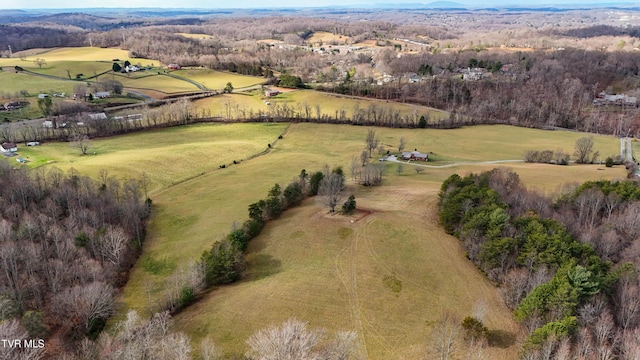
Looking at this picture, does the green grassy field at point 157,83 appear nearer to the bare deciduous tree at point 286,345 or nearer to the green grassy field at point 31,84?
the green grassy field at point 31,84

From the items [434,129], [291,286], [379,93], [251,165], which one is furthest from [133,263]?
[379,93]

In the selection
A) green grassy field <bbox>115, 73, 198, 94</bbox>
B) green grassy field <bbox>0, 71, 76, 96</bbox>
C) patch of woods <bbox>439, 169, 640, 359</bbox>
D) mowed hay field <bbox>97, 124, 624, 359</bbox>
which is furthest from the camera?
green grassy field <bbox>115, 73, 198, 94</bbox>

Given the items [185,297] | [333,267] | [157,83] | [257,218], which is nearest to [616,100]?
[333,267]

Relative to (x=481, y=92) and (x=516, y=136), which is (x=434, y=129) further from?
(x=481, y=92)

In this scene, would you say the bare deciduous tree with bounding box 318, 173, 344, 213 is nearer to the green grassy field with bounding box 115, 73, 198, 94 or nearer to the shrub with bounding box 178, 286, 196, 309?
the shrub with bounding box 178, 286, 196, 309

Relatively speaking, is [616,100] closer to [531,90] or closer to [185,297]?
[531,90]

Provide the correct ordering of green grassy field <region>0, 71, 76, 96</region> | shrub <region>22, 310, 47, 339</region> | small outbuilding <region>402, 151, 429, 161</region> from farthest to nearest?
green grassy field <region>0, 71, 76, 96</region> < small outbuilding <region>402, 151, 429, 161</region> < shrub <region>22, 310, 47, 339</region>

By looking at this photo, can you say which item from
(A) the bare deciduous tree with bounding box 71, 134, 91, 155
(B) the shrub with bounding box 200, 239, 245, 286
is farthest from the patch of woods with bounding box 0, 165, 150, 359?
(A) the bare deciduous tree with bounding box 71, 134, 91, 155
